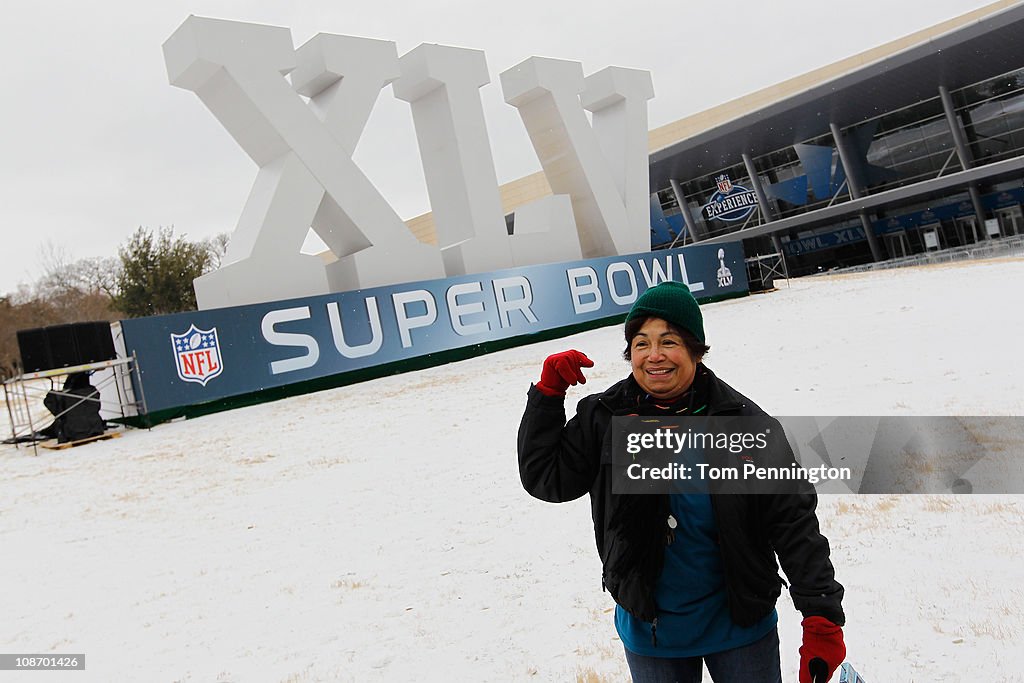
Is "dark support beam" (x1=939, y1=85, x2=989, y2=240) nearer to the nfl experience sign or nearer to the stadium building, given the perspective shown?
the stadium building

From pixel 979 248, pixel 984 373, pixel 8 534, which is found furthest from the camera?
pixel 979 248

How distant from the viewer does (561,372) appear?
6.91 ft

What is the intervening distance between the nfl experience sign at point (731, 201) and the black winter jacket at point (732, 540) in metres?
39.4

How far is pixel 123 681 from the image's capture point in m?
3.44

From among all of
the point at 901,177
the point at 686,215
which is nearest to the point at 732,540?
the point at 901,177

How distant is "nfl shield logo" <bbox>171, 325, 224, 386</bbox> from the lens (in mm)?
11836

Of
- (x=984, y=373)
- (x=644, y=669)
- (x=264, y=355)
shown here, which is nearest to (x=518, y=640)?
(x=644, y=669)

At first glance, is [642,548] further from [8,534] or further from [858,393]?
[8,534]

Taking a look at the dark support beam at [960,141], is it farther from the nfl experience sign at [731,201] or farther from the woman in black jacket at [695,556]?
the woman in black jacket at [695,556]

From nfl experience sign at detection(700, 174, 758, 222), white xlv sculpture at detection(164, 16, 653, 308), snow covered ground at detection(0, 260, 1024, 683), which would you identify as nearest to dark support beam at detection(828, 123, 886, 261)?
nfl experience sign at detection(700, 174, 758, 222)

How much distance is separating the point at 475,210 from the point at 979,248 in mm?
16551

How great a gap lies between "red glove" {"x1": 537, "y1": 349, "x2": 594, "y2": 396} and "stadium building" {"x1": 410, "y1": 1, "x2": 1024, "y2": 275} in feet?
93.4

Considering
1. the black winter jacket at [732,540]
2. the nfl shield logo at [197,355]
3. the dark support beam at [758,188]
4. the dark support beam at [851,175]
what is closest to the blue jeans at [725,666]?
the black winter jacket at [732,540]

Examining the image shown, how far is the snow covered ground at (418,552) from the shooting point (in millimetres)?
3264
